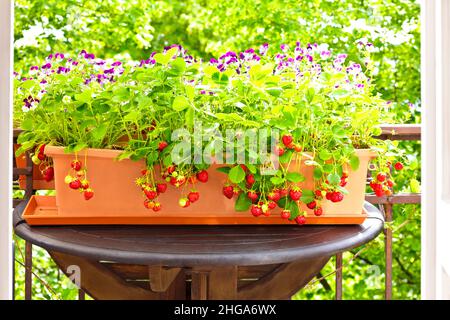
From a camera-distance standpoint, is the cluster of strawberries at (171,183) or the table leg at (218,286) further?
the table leg at (218,286)

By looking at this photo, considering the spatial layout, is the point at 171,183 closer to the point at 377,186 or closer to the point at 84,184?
the point at 84,184

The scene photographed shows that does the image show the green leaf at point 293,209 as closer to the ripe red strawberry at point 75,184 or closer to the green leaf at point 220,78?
the green leaf at point 220,78

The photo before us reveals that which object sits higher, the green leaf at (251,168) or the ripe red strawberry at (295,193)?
the green leaf at (251,168)

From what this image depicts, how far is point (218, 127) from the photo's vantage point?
Result: 1.33 meters

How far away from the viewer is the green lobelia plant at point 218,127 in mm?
1280

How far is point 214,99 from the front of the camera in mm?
1326

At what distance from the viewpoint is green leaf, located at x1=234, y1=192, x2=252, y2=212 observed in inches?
52.4

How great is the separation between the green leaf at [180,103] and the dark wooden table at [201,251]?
10.5 inches

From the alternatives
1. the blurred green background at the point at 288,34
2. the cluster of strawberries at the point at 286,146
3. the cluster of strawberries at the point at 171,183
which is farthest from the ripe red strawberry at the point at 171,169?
the blurred green background at the point at 288,34

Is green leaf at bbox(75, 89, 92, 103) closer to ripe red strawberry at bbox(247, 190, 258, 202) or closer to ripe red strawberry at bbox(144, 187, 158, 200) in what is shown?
ripe red strawberry at bbox(144, 187, 158, 200)

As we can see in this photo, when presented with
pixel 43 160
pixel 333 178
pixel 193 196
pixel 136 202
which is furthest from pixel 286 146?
pixel 43 160

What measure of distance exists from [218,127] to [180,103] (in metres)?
0.12

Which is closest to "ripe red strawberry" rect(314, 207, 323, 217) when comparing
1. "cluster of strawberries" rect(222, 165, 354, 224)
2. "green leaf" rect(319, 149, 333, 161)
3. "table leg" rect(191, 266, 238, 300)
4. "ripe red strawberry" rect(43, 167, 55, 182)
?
"cluster of strawberries" rect(222, 165, 354, 224)

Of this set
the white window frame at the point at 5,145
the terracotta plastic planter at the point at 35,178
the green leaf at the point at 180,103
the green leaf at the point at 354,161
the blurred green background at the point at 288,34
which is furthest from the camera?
the blurred green background at the point at 288,34
